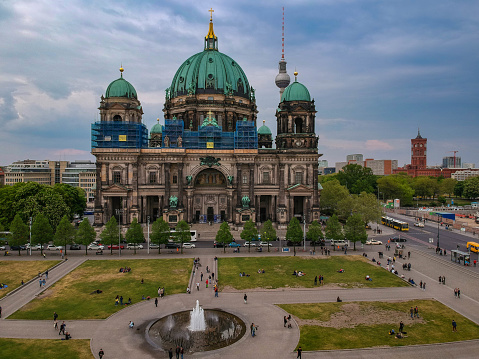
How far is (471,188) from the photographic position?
6639 inches

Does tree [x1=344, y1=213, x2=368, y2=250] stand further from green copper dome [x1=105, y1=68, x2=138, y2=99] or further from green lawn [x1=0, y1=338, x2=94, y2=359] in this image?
green copper dome [x1=105, y1=68, x2=138, y2=99]

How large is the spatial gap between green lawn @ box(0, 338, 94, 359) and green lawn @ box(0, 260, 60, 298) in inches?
632

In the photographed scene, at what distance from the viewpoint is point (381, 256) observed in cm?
6700

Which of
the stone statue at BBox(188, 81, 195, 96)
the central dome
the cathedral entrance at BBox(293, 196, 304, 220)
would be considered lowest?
the cathedral entrance at BBox(293, 196, 304, 220)

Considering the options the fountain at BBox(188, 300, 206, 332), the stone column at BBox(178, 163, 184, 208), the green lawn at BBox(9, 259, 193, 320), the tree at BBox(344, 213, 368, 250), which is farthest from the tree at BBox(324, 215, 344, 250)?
the fountain at BBox(188, 300, 206, 332)

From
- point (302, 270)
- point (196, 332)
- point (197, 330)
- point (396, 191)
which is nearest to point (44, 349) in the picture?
point (196, 332)

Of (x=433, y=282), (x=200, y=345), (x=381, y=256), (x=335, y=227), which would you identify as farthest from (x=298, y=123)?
(x=200, y=345)

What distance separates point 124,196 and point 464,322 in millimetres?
72634

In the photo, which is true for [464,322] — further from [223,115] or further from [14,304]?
[223,115]

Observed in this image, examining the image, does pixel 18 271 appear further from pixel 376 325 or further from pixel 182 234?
pixel 376 325

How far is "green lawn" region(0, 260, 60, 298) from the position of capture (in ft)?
167

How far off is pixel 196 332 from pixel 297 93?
71.5m

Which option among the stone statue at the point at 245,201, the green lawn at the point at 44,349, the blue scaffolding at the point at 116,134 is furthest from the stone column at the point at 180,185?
the green lawn at the point at 44,349

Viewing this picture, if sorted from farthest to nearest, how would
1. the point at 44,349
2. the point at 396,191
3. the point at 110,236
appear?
the point at 396,191 < the point at 110,236 < the point at 44,349
